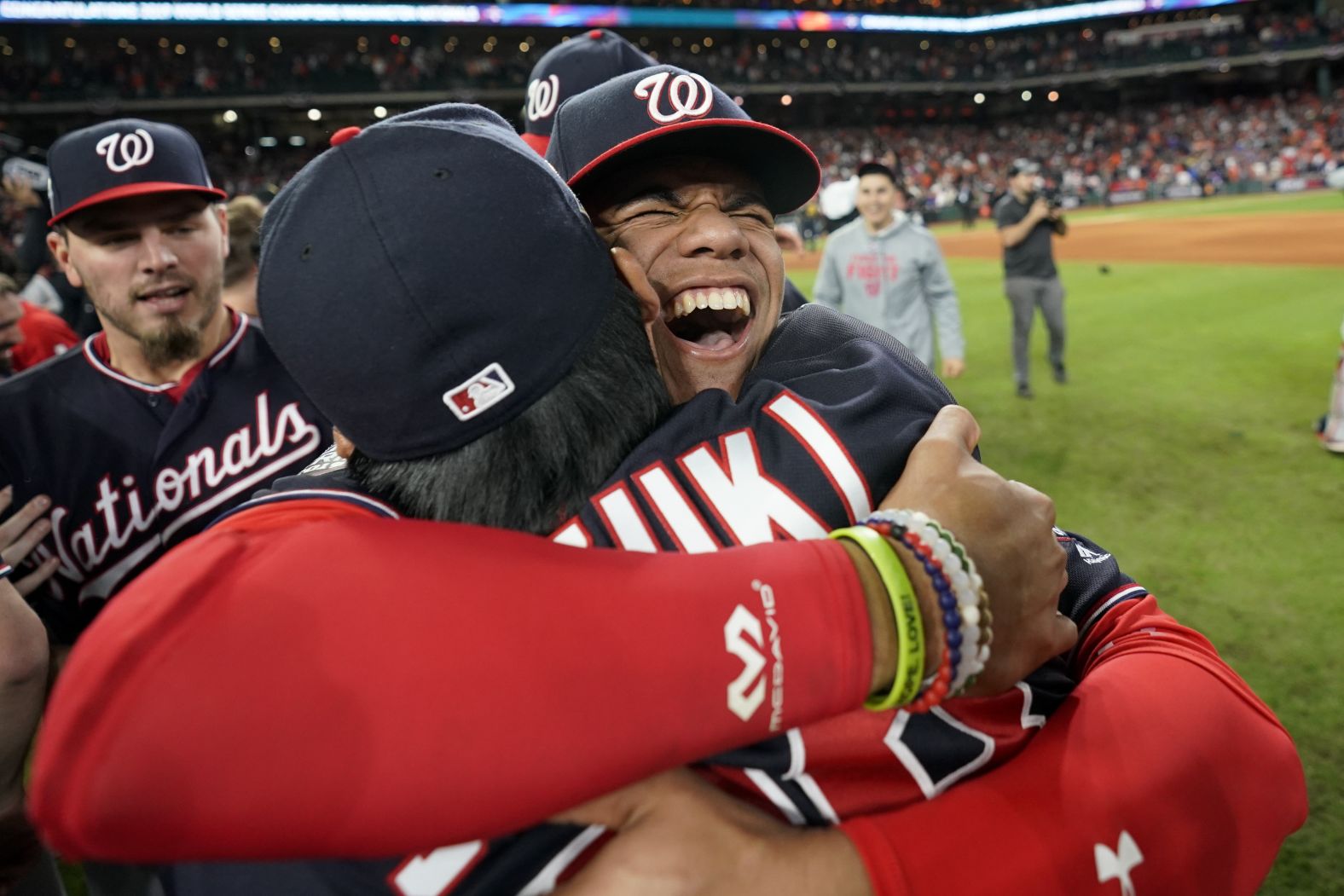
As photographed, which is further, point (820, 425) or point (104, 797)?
point (820, 425)

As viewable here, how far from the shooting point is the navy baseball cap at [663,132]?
175 centimetres

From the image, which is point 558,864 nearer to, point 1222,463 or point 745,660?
point 745,660

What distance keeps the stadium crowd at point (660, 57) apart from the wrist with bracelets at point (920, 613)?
41257 millimetres

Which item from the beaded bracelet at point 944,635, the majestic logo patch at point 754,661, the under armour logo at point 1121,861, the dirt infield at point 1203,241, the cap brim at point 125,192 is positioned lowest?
the dirt infield at point 1203,241

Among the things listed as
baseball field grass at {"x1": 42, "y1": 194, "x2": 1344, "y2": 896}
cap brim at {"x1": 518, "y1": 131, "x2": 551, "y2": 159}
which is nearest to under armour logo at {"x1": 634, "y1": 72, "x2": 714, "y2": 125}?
cap brim at {"x1": 518, "y1": 131, "x2": 551, "y2": 159}

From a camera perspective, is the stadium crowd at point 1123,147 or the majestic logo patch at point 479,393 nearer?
the majestic logo patch at point 479,393

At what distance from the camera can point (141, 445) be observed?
288cm

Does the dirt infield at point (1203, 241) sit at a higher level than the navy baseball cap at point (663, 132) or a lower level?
lower

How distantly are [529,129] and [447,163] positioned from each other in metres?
2.87

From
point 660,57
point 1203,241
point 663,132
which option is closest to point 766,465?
point 663,132

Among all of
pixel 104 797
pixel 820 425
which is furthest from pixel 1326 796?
pixel 104 797

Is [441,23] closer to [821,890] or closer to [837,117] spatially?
[837,117]

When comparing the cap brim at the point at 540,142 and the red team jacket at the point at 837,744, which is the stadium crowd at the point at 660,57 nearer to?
the cap brim at the point at 540,142

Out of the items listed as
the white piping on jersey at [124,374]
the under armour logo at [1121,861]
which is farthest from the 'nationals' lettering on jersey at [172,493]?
the under armour logo at [1121,861]
